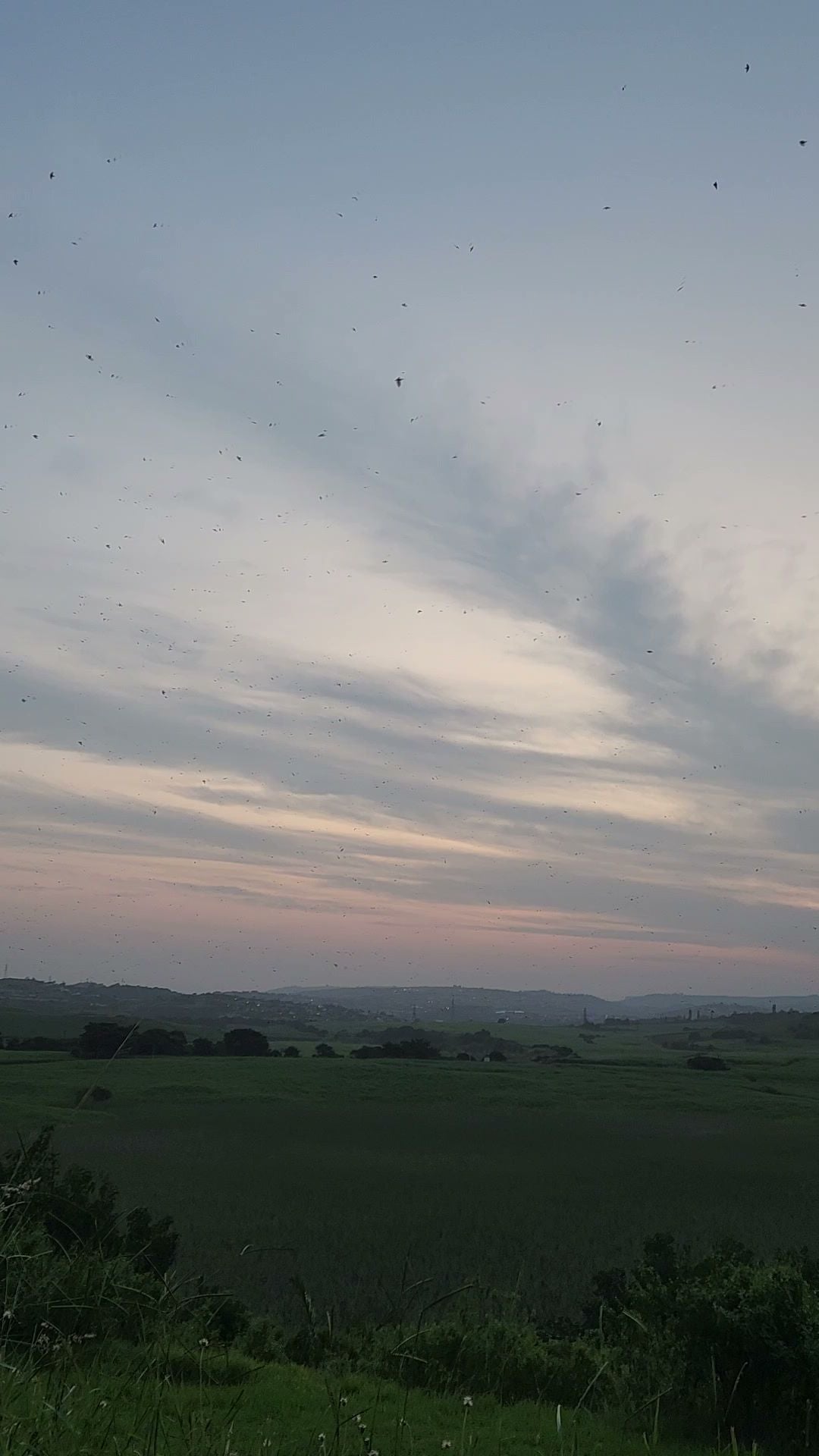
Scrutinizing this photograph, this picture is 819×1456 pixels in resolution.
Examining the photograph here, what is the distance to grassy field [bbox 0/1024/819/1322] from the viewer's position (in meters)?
44.5

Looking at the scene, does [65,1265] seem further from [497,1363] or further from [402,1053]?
[402,1053]

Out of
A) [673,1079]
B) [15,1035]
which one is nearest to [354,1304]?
[673,1079]

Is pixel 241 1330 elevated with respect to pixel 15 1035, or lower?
elevated

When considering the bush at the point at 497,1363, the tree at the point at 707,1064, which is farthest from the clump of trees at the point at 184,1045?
the bush at the point at 497,1363

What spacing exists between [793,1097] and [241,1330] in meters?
91.7

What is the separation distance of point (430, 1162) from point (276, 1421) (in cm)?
6146

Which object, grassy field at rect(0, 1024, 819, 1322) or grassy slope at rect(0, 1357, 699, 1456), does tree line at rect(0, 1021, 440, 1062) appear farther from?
grassy slope at rect(0, 1357, 699, 1456)

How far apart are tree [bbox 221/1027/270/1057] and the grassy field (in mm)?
13617

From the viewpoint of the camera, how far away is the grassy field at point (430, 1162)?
44.5 meters

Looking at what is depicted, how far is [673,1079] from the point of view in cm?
11538

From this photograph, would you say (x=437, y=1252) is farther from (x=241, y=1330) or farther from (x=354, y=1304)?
(x=241, y=1330)

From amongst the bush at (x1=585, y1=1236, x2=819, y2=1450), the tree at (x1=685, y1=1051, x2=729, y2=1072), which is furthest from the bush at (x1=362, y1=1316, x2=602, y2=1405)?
the tree at (x1=685, y1=1051, x2=729, y2=1072)

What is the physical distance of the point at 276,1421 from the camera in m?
13.8

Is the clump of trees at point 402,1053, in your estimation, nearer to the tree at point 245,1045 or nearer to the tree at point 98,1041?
the tree at point 245,1045
